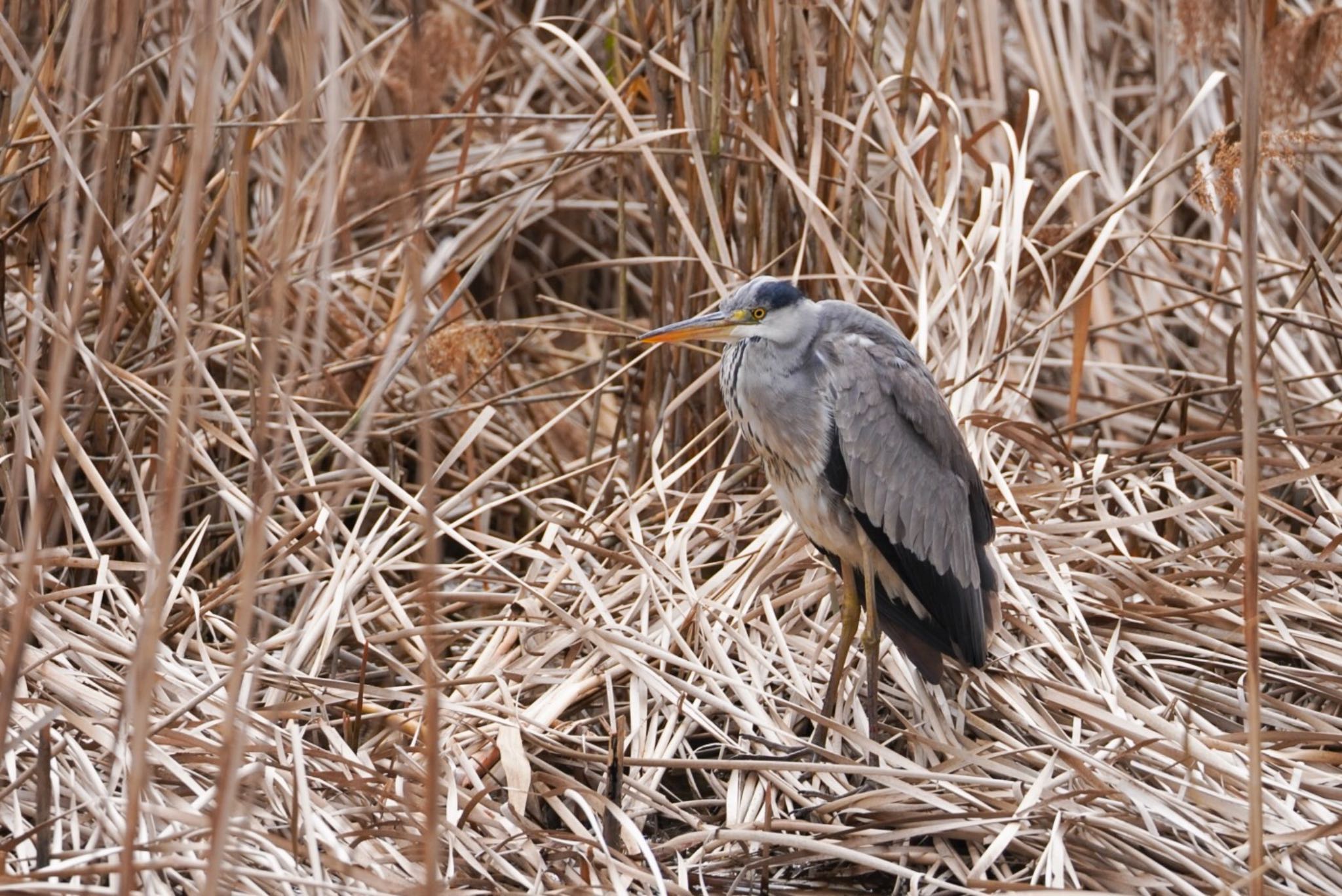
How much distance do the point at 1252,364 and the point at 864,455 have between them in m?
0.93

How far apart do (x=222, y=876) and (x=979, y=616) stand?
132cm

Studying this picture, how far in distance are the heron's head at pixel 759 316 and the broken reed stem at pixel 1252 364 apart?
959 mm

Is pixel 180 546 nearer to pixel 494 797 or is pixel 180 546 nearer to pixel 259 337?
pixel 259 337

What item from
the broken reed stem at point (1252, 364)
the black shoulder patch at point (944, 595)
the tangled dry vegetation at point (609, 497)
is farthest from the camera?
the black shoulder patch at point (944, 595)

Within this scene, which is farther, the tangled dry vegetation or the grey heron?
the grey heron

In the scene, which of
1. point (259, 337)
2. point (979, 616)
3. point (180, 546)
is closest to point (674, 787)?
point (979, 616)

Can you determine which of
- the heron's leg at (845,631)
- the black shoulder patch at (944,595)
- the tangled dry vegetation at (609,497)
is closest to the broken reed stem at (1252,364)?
the tangled dry vegetation at (609,497)

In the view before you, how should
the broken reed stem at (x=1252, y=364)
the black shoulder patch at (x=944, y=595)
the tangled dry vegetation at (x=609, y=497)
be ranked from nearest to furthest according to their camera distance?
the broken reed stem at (x=1252, y=364) → the tangled dry vegetation at (x=609, y=497) → the black shoulder patch at (x=944, y=595)

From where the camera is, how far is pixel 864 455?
7.80 ft

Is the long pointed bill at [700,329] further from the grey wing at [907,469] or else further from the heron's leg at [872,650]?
the heron's leg at [872,650]

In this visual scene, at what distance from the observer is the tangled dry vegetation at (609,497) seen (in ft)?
5.84

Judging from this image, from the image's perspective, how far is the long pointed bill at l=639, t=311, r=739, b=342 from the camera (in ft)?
7.83

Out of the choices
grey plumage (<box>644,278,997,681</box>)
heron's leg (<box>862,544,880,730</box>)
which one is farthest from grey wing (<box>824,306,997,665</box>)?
heron's leg (<box>862,544,880,730</box>)

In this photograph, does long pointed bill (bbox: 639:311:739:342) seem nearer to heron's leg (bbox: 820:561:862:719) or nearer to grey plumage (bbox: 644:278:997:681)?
grey plumage (bbox: 644:278:997:681)
